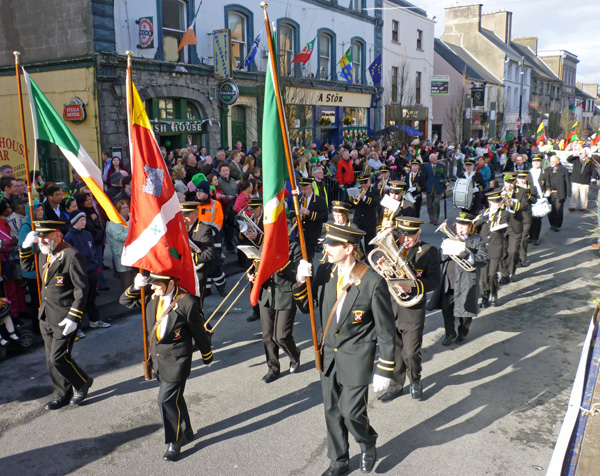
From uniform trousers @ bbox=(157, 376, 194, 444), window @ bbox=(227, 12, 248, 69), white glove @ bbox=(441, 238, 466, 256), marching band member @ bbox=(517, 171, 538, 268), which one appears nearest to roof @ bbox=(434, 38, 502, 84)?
window @ bbox=(227, 12, 248, 69)

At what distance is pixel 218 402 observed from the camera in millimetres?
5734

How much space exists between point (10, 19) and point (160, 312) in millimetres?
16317

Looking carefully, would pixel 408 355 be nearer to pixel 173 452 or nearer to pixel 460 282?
pixel 460 282

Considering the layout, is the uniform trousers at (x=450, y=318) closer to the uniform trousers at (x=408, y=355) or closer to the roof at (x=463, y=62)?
the uniform trousers at (x=408, y=355)

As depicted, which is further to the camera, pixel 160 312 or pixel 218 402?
pixel 218 402

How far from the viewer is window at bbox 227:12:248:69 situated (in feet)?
65.9

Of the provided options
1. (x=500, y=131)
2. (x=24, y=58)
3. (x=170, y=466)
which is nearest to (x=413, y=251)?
(x=170, y=466)

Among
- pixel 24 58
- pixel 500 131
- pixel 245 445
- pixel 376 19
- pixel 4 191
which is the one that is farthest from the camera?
pixel 500 131

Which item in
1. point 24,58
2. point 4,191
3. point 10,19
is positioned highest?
point 10,19

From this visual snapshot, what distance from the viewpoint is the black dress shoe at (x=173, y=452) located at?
15.4 feet

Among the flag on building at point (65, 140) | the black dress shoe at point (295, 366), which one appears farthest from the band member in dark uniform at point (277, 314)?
the flag on building at point (65, 140)

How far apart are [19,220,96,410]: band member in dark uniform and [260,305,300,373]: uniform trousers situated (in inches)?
74.4

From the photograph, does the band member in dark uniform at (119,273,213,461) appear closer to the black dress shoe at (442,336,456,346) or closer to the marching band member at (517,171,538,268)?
the black dress shoe at (442,336,456,346)

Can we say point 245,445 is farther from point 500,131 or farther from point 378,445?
point 500,131
